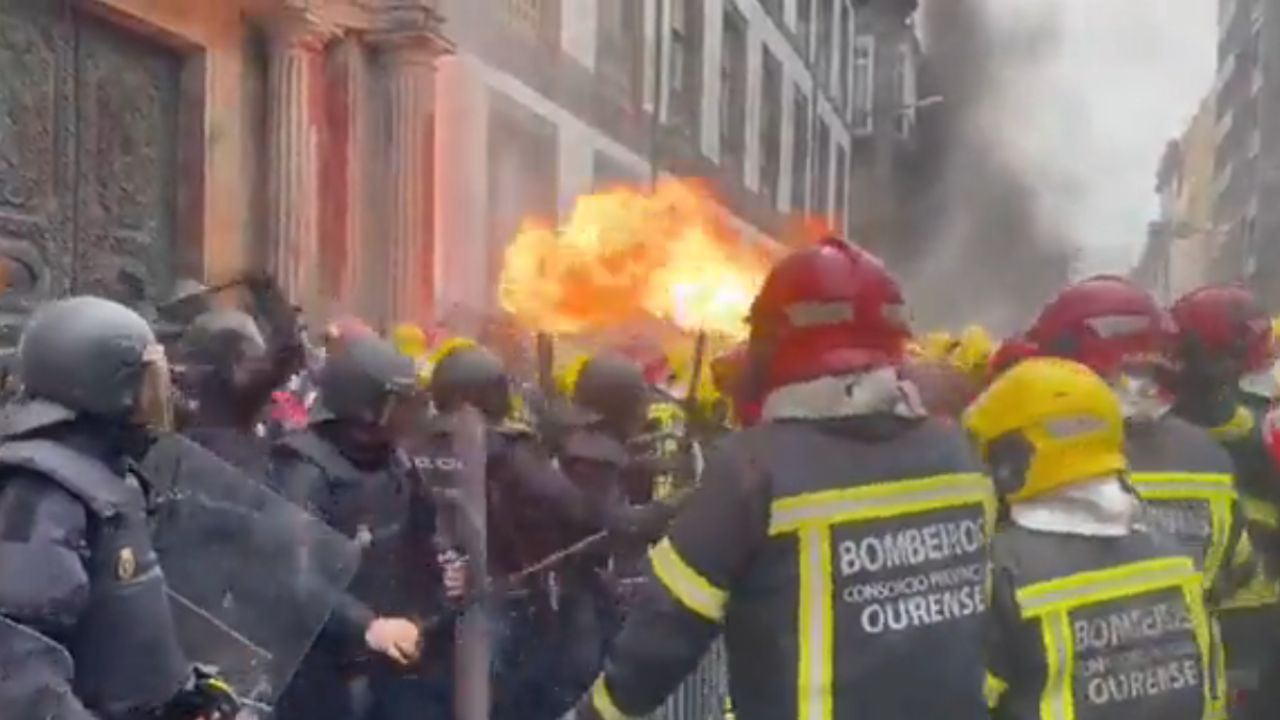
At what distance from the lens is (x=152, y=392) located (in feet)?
11.4

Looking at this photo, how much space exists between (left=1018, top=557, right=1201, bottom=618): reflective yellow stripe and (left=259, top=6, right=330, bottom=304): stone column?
26.1ft

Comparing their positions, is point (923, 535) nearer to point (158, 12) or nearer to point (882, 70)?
point (158, 12)

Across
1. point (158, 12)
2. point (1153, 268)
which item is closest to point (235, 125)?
point (158, 12)

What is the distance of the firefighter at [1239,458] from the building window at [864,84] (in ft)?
142

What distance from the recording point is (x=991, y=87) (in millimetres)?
42375

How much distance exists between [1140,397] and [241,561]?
2.04 m

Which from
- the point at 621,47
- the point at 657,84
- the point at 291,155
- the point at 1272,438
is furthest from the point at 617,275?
the point at 1272,438

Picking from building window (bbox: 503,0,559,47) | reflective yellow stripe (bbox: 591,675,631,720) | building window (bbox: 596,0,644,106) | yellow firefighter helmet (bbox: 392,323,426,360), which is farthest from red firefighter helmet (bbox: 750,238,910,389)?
building window (bbox: 596,0,644,106)

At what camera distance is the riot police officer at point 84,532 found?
312cm

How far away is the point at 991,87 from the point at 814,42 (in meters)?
8.20

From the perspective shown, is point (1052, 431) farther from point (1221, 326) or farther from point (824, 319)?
point (1221, 326)

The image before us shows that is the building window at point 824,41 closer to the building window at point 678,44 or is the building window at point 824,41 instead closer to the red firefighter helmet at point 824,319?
the building window at point 678,44

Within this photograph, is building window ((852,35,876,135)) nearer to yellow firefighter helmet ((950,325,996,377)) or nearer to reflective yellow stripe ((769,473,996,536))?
yellow firefighter helmet ((950,325,996,377))

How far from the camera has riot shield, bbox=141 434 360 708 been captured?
3.82m
